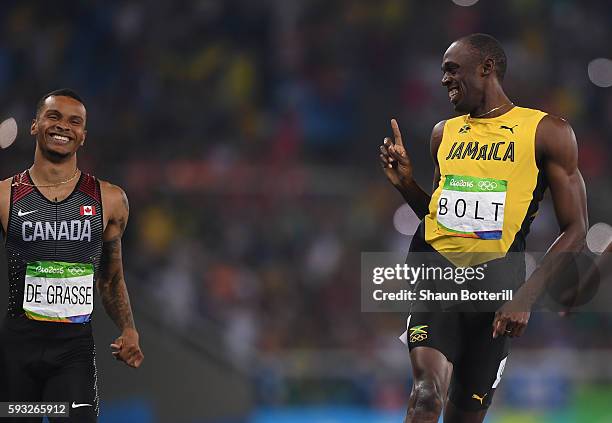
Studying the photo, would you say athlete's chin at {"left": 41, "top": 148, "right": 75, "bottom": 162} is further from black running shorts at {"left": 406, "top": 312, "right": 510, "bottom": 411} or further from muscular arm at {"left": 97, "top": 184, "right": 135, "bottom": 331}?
black running shorts at {"left": 406, "top": 312, "right": 510, "bottom": 411}

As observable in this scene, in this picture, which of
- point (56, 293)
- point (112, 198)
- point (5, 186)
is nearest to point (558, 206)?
point (112, 198)

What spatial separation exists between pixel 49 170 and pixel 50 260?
1.58 feet

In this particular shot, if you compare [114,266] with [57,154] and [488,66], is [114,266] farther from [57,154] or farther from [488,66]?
[488,66]

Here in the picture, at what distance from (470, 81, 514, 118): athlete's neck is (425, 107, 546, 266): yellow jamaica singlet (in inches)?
1.4

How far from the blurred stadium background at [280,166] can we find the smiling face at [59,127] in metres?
2.59

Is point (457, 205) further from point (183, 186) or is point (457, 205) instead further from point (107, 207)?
point (183, 186)

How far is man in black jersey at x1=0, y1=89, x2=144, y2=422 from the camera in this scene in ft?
16.6

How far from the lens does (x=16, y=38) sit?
1568 cm

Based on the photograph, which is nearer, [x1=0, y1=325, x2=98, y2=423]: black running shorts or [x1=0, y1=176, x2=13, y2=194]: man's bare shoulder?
[x1=0, y1=325, x2=98, y2=423]: black running shorts

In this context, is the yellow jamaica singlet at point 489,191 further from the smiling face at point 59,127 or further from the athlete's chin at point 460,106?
the smiling face at point 59,127

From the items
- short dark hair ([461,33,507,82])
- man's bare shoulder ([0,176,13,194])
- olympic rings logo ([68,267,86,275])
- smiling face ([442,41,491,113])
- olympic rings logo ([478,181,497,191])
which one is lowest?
olympic rings logo ([68,267,86,275])

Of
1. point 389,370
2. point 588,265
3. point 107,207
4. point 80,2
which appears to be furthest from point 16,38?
point 588,265

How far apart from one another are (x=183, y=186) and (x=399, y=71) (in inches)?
199

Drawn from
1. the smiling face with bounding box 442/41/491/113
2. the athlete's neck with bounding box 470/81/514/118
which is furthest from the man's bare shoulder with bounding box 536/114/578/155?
the smiling face with bounding box 442/41/491/113
